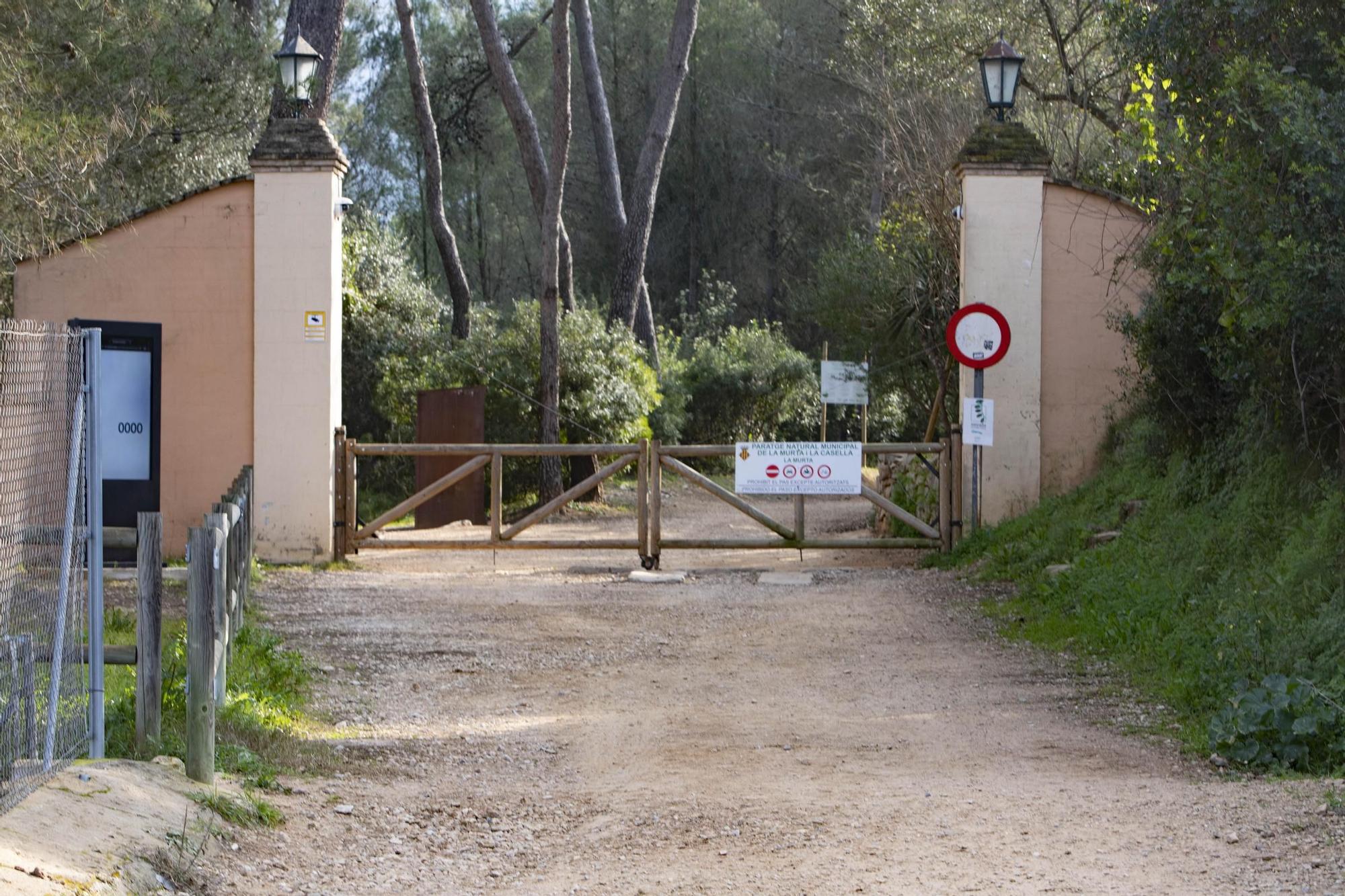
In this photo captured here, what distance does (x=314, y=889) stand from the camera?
4945 mm

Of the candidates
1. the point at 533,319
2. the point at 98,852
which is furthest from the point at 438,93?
the point at 98,852

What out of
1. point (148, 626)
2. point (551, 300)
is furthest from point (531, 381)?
point (148, 626)

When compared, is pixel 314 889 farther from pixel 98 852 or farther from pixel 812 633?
pixel 812 633

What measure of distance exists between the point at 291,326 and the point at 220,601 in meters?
6.96

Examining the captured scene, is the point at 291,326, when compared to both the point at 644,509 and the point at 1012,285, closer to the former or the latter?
the point at 644,509

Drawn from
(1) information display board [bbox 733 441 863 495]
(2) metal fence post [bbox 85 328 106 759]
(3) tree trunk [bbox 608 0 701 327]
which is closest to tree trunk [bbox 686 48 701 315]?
(3) tree trunk [bbox 608 0 701 327]

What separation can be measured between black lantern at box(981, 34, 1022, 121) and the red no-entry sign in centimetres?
200

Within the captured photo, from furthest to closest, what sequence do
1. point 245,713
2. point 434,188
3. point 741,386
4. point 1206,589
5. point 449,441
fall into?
point 741,386, point 434,188, point 449,441, point 1206,589, point 245,713

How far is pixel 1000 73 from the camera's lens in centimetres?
1370

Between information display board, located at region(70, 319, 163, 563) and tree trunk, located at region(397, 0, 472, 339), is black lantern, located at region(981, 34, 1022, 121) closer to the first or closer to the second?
A: information display board, located at region(70, 319, 163, 563)

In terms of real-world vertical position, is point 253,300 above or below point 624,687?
above

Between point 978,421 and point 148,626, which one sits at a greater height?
point 978,421

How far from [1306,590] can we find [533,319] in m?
16.8

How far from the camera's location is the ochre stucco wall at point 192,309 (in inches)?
540
